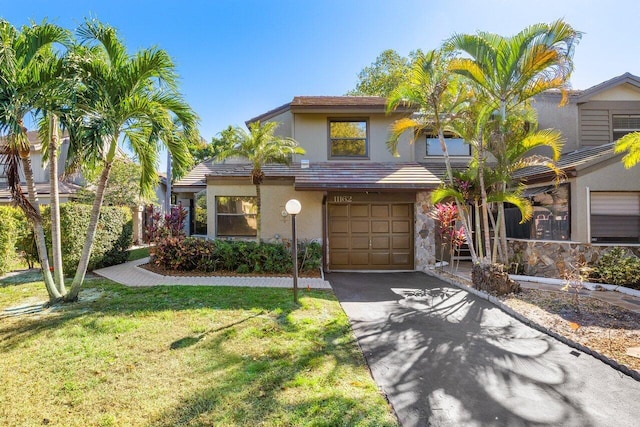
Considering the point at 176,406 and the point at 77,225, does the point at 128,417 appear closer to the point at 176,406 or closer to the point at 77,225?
the point at 176,406

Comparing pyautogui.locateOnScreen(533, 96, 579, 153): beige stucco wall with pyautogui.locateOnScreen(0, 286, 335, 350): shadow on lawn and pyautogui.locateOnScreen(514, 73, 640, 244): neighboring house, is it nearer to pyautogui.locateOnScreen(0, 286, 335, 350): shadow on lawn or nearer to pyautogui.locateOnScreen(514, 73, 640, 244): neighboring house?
pyautogui.locateOnScreen(514, 73, 640, 244): neighboring house

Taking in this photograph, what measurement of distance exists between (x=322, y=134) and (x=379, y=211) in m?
4.30

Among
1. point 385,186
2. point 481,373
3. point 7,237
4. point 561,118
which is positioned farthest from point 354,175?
point 7,237

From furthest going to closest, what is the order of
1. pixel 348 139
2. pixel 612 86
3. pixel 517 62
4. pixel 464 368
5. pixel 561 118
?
pixel 561 118, pixel 348 139, pixel 612 86, pixel 517 62, pixel 464 368

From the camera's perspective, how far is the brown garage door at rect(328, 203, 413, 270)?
12.6 m

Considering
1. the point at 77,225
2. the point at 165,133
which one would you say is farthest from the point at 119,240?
the point at 165,133

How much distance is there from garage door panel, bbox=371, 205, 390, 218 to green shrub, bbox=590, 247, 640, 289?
6.79 metres

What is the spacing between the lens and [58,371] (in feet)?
13.6

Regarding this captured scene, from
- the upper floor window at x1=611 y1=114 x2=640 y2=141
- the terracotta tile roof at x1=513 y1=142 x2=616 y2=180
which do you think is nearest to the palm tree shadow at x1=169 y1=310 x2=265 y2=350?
the terracotta tile roof at x1=513 y1=142 x2=616 y2=180

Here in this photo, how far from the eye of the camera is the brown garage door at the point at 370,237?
41.2ft

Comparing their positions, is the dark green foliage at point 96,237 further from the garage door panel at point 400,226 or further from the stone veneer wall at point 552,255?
the stone veneer wall at point 552,255

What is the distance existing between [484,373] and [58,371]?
6055 mm

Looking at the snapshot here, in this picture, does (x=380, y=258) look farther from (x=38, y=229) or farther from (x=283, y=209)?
(x=38, y=229)

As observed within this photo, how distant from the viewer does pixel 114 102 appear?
6.62m
